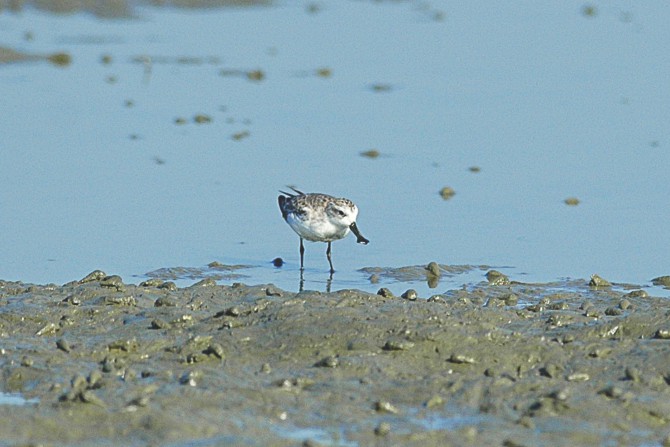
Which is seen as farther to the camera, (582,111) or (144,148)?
(582,111)

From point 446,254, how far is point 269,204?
2413mm

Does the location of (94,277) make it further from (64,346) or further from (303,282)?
(303,282)

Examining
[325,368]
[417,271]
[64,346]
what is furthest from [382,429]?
[417,271]

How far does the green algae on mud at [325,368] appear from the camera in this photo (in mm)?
7238

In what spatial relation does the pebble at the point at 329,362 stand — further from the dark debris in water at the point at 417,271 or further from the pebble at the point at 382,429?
the dark debris in water at the point at 417,271

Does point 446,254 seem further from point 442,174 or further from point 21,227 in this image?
point 21,227

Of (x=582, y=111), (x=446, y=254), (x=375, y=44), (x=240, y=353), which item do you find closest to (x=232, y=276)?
(x=446, y=254)

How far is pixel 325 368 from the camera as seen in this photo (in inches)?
320

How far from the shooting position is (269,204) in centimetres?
1361

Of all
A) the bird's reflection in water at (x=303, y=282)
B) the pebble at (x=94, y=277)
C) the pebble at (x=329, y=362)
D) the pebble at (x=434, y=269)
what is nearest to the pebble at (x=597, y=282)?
the pebble at (x=434, y=269)

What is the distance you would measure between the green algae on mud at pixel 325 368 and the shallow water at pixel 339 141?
1.94 m

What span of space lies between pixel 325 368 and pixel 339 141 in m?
8.08

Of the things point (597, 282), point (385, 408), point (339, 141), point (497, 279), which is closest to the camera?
point (385, 408)

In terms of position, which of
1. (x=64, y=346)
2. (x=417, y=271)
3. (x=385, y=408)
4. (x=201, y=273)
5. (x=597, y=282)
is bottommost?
(x=201, y=273)
